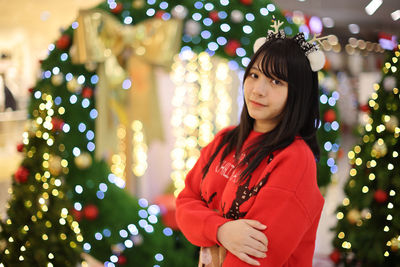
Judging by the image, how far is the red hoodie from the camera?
3.59 ft

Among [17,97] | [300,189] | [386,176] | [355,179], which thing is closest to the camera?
[300,189]

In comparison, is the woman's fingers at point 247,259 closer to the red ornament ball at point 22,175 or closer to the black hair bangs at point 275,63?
the black hair bangs at point 275,63

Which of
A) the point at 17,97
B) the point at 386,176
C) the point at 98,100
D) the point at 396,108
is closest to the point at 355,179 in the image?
the point at 386,176

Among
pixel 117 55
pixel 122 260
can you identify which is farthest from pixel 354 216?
pixel 117 55

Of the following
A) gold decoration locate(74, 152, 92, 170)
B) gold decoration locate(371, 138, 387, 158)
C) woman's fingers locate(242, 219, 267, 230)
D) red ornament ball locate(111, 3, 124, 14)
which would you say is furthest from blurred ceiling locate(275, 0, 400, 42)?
woman's fingers locate(242, 219, 267, 230)

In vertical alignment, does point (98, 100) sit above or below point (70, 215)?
above

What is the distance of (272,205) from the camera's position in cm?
110

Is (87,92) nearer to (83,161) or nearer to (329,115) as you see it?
(83,161)

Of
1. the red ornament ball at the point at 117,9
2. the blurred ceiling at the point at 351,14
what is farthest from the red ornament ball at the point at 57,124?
the blurred ceiling at the point at 351,14

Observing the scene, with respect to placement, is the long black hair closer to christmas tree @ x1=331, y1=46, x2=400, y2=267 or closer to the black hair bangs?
the black hair bangs

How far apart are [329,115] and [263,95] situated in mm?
1519

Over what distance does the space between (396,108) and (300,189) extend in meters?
1.50

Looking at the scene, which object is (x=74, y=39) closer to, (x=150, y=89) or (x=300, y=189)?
(x=150, y=89)

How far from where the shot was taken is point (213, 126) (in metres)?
4.09
